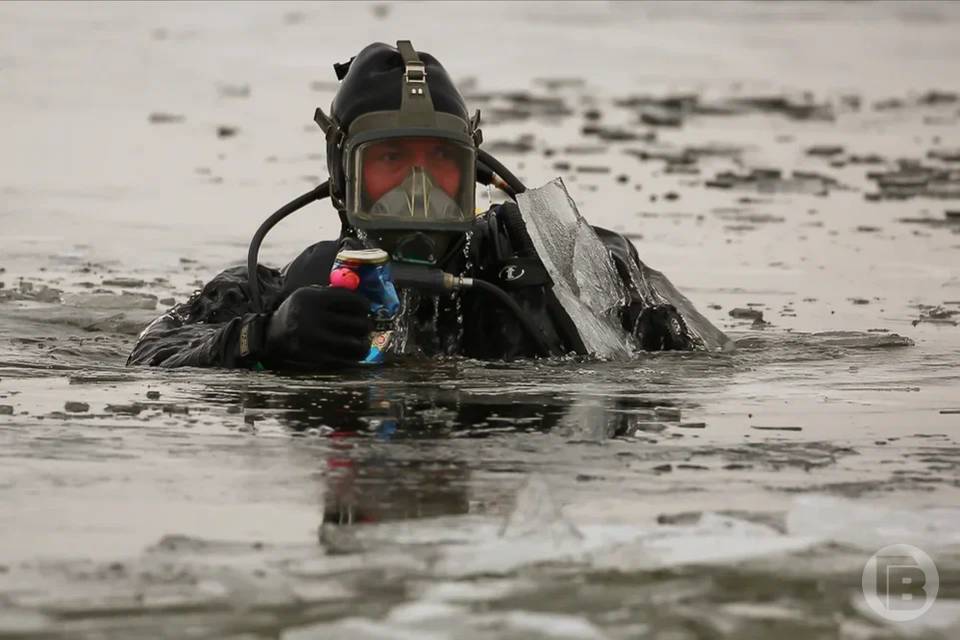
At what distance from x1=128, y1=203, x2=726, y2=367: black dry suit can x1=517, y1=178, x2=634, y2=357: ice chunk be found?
50 mm

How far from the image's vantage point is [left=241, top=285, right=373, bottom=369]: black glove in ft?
19.4

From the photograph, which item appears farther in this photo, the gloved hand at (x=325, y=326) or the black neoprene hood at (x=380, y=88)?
the black neoprene hood at (x=380, y=88)

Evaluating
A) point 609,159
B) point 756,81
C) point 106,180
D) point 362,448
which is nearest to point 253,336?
point 362,448

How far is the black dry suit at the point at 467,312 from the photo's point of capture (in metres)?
6.66

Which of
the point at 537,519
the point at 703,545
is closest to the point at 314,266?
the point at 537,519

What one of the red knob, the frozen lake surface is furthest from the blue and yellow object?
the frozen lake surface

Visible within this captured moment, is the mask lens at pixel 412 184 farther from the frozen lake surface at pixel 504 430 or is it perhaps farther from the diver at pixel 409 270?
the frozen lake surface at pixel 504 430

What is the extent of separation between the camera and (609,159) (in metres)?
14.2

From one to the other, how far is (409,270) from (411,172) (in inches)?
13.3

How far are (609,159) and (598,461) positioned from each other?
30.1 ft

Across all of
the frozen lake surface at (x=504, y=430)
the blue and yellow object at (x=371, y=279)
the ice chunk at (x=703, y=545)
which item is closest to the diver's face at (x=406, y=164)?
the blue and yellow object at (x=371, y=279)

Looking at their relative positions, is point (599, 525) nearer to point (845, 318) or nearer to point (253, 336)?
point (253, 336)

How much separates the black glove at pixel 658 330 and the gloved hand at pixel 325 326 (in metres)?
1.35

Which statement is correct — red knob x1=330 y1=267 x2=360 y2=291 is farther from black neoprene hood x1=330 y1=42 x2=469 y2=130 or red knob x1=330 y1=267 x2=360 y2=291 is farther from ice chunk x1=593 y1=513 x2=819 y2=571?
ice chunk x1=593 y1=513 x2=819 y2=571
